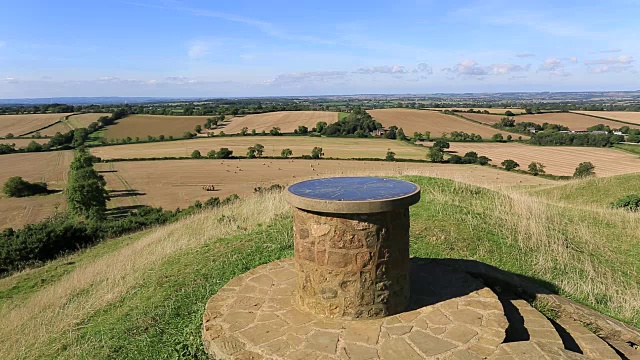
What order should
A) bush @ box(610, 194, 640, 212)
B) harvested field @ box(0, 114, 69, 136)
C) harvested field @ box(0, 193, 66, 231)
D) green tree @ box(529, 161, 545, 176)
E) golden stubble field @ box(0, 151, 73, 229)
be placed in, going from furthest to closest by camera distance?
harvested field @ box(0, 114, 69, 136) → green tree @ box(529, 161, 545, 176) → golden stubble field @ box(0, 151, 73, 229) → harvested field @ box(0, 193, 66, 231) → bush @ box(610, 194, 640, 212)

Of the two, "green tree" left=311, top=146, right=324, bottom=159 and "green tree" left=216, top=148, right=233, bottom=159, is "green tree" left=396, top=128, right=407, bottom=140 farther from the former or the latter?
"green tree" left=216, top=148, right=233, bottom=159

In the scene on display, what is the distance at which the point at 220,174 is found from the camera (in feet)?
137

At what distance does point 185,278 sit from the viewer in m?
7.75

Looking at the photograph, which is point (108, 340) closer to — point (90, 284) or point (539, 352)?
point (90, 284)

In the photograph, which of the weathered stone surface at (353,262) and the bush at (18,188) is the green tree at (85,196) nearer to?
the bush at (18,188)

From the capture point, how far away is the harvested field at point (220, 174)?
34312mm

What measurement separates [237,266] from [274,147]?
156 ft

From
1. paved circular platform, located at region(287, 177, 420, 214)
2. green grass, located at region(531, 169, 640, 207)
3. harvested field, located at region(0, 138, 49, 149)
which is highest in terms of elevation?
paved circular platform, located at region(287, 177, 420, 214)

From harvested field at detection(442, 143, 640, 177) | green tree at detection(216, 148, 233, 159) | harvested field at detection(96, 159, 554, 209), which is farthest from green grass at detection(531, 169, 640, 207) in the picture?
green tree at detection(216, 148, 233, 159)

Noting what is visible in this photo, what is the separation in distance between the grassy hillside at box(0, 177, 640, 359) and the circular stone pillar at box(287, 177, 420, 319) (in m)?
1.73

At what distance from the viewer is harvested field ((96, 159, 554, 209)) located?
34312mm

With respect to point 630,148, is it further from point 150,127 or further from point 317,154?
point 150,127

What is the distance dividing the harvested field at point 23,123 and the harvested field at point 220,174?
136ft

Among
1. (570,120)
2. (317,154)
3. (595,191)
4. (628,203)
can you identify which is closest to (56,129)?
(317,154)
